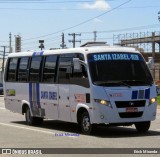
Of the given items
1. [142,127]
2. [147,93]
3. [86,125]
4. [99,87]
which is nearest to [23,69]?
→ [86,125]

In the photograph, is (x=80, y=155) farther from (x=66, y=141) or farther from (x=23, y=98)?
(x=23, y=98)

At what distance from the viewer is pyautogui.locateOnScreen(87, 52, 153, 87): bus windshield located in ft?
51.1

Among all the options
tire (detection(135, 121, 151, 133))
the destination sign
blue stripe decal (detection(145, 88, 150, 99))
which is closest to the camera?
blue stripe decal (detection(145, 88, 150, 99))

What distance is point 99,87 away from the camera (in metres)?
15.3

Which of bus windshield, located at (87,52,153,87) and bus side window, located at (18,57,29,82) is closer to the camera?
bus windshield, located at (87,52,153,87)

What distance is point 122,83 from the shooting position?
15.5 meters

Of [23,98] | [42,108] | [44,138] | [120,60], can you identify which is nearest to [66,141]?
[44,138]

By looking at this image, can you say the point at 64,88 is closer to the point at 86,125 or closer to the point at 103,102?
the point at 86,125

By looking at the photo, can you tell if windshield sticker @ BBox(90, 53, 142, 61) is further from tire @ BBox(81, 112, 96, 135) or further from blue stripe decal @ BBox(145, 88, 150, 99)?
tire @ BBox(81, 112, 96, 135)

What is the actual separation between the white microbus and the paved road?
1.54 feet

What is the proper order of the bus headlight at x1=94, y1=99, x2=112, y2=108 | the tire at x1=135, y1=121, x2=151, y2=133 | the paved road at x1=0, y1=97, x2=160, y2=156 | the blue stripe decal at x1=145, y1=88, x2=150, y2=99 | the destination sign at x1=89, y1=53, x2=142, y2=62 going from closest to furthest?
the paved road at x1=0, y1=97, x2=160, y2=156 → the bus headlight at x1=94, y1=99, x2=112, y2=108 → the blue stripe decal at x1=145, y1=88, x2=150, y2=99 → the destination sign at x1=89, y1=53, x2=142, y2=62 → the tire at x1=135, y1=121, x2=151, y2=133

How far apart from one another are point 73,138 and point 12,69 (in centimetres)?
727

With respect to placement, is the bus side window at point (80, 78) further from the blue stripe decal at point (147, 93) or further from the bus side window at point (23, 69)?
the bus side window at point (23, 69)

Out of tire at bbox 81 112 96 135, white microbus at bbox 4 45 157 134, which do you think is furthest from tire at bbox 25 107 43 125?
tire at bbox 81 112 96 135
